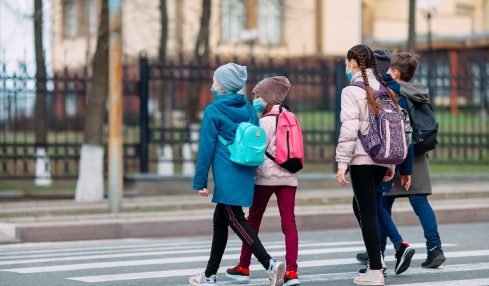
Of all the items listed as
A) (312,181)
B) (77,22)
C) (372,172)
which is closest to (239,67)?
(372,172)

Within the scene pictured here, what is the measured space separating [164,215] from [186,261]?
5.39 metres

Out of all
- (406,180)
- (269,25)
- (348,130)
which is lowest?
(406,180)

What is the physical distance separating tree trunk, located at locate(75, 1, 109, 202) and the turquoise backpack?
11.3 meters

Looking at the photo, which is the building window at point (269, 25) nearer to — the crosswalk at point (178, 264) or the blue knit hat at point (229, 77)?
the crosswalk at point (178, 264)

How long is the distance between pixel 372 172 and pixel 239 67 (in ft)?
4.10

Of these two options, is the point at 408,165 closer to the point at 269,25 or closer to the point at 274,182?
the point at 274,182

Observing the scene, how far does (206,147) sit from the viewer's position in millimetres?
9078

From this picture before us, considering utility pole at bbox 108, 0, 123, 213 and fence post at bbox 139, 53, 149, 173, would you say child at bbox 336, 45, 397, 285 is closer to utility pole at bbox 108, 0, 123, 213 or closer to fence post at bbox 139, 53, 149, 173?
utility pole at bbox 108, 0, 123, 213

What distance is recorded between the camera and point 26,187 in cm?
2295

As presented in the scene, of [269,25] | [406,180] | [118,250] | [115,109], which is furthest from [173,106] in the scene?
[269,25]

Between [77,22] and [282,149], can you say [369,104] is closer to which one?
[282,149]

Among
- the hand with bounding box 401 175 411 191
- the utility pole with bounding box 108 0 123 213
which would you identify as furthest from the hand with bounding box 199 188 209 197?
the utility pole with bounding box 108 0 123 213

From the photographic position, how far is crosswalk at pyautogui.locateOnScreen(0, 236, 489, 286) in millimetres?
9852

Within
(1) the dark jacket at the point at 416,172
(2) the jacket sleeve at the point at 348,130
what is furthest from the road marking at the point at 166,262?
(2) the jacket sleeve at the point at 348,130
